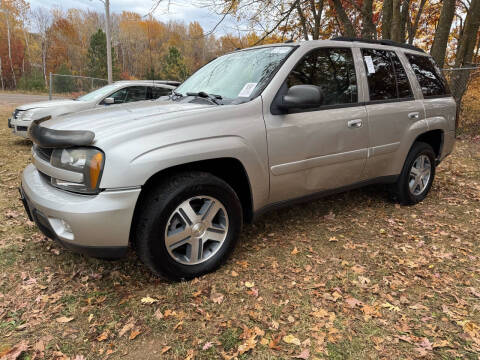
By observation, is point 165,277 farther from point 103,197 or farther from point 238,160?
point 238,160

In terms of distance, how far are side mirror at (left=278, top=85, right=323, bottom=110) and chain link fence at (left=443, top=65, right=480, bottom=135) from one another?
8039 millimetres

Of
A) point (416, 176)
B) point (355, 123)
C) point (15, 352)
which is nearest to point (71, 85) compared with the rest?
point (355, 123)

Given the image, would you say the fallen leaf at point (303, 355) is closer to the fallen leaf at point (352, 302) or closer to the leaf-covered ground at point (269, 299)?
the leaf-covered ground at point (269, 299)

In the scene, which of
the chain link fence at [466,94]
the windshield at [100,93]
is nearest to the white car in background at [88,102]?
the windshield at [100,93]

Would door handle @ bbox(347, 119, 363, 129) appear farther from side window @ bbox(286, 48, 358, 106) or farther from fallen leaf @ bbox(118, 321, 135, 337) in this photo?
fallen leaf @ bbox(118, 321, 135, 337)

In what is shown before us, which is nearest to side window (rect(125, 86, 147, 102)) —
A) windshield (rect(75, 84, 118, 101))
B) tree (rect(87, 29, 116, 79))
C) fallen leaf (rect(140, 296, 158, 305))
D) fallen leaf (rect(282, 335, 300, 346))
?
windshield (rect(75, 84, 118, 101))

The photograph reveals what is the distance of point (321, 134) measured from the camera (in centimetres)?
303

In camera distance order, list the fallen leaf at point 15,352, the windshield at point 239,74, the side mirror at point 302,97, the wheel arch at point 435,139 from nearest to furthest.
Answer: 1. the fallen leaf at point 15,352
2. the side mirror at point 302,97
3. the windshield at point 239,74
4. the wheel arch at point 435,139

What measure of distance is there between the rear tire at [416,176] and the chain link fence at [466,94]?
5.89m

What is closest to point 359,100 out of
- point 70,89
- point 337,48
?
point 337,48

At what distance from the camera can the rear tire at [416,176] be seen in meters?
4.05

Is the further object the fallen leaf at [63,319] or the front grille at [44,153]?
the front grille at [44,153]

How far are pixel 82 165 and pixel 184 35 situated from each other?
396 inches

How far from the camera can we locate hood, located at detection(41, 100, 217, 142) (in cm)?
224
